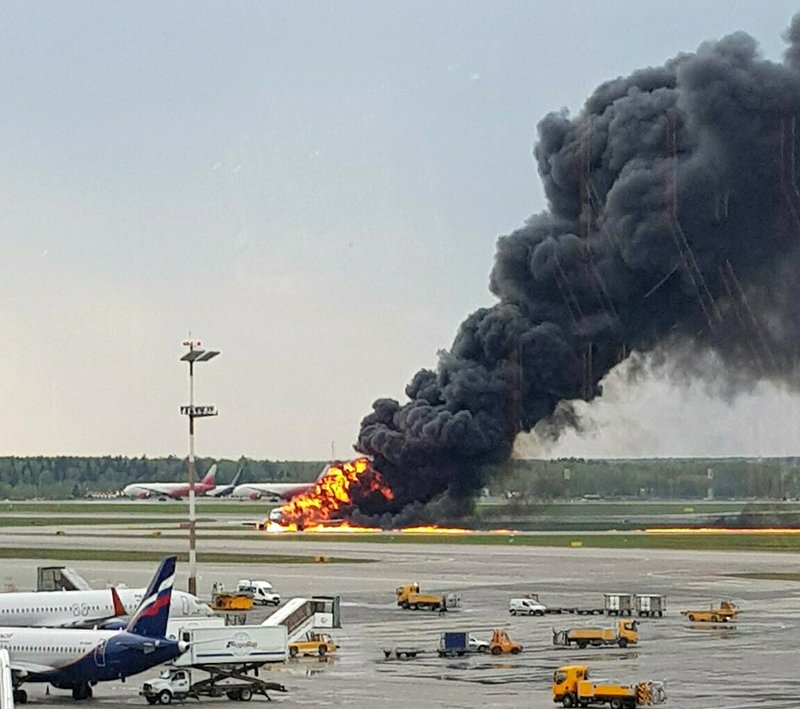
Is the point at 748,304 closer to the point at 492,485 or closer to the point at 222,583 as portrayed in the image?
the point at 492,485

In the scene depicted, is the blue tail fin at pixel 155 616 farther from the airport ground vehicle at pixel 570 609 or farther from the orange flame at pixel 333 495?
the orange flame at pixel 333 495

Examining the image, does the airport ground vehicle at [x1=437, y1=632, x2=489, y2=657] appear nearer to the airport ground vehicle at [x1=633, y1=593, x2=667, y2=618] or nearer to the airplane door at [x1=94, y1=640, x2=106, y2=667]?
the airport ground vehicle at [x1=633, y1=593, x2=667, y2=618]

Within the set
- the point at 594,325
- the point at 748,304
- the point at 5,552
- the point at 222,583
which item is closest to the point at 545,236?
the point at 594,325

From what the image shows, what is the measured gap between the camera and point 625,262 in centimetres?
18050

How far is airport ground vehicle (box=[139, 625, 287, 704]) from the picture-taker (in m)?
61.9

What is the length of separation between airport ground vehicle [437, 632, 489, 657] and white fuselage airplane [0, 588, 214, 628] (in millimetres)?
12829

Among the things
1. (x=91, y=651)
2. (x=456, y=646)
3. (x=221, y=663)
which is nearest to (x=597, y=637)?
(x=456, y=646)

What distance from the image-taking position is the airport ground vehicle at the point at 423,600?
9806 centimetres

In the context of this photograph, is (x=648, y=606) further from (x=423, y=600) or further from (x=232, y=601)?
(x=232, y=601)

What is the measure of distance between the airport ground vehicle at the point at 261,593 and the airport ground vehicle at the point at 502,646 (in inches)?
1065

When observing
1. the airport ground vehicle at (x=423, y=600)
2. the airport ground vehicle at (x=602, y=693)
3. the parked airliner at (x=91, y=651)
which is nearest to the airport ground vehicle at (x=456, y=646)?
the airport ground vehicle at (x=602, y=693)

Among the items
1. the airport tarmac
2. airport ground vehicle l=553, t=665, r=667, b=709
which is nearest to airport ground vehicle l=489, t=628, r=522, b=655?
the airport tarmac

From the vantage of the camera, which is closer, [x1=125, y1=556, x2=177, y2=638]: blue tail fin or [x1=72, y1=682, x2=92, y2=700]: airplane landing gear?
[x1=125, y1=556, x2=177, y2=638]: blue tail fin

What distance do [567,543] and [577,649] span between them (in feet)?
268
